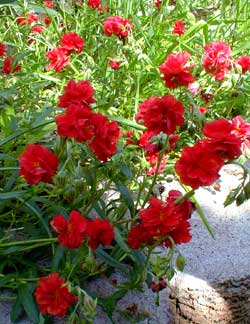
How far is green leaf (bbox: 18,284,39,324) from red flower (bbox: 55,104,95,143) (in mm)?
439

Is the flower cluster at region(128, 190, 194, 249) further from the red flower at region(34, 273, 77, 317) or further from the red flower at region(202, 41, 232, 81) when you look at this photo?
the red flower at region(202, 41, 232, 81)

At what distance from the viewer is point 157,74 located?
2299 millimetres

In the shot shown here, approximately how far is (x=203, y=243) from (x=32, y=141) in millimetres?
547

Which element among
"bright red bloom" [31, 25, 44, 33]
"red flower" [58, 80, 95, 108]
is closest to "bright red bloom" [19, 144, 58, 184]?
"red flower" [58, 80, 95, 108]

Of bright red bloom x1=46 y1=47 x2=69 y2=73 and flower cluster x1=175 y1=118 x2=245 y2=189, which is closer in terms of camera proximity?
flower cluster x1=175 y1=118 x2=245 y2=189

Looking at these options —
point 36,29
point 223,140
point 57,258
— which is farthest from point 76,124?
point 36,29

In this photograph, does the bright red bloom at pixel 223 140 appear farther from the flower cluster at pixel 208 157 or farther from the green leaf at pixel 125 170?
the green leaf at pixel 125 170

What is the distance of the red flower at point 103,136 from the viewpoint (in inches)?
49.0

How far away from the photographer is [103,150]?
4.15ft

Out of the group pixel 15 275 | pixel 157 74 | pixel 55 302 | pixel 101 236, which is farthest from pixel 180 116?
pixel 157 74

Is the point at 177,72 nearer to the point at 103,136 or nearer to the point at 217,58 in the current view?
the point at 103,136

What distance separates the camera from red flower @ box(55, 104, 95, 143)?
3.98 feet

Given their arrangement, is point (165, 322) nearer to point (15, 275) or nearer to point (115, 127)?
point (15, 275)

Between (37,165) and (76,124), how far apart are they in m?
0.11
